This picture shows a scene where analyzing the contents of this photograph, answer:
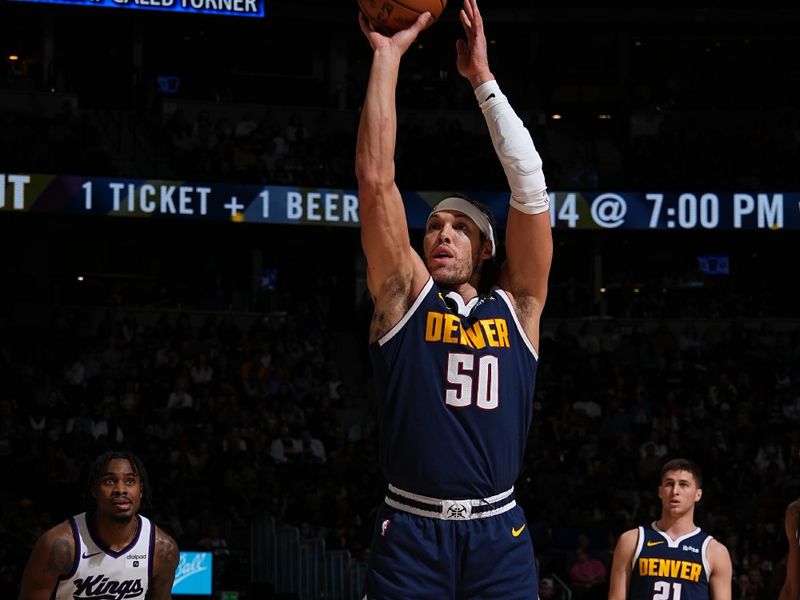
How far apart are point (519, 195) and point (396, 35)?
2.13ft

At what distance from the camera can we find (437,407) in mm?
4227

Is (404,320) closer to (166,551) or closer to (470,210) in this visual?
(470,210)

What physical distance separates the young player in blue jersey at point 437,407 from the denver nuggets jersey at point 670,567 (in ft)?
12.7

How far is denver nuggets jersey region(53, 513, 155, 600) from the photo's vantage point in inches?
251

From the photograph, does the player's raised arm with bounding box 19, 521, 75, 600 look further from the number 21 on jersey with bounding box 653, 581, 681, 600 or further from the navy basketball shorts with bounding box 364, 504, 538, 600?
the number 21 on jersey with bounding box 653, 581, 681, 600

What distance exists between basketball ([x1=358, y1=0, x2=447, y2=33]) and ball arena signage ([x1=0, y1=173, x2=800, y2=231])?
51.4 feet

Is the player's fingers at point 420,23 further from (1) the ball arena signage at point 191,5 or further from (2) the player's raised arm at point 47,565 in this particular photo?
(1) the ball arena signage at point 191,5

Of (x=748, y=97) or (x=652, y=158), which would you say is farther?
(x=748, y=97)

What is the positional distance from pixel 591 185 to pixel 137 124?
7751 mm

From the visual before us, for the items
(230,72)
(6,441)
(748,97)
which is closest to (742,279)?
(748,97)

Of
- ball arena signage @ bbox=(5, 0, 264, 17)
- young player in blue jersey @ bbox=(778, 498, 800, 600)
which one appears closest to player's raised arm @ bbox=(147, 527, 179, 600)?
young player in blue jersey @ bbox=(778, 498, 800, 600)

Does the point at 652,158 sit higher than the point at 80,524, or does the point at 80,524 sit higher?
the point at 652,158

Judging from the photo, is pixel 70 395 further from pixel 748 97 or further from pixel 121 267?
pixel 748 97

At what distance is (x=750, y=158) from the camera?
23828 millimetres
